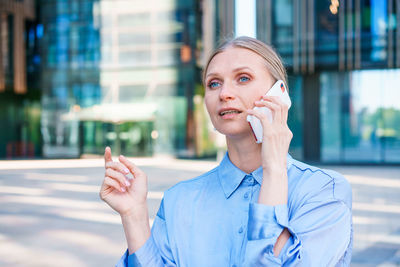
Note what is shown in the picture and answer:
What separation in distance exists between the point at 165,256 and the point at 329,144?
69.5 ft

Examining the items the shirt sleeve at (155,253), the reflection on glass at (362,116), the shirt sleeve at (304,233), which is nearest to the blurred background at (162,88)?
the reflection on glass at (362,116)

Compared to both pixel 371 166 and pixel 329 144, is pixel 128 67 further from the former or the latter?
pixel 371 166

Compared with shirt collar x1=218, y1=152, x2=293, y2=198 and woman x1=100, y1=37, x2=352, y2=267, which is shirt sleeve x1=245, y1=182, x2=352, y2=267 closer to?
woman x1=100, y1=37, x2=352, y2=267

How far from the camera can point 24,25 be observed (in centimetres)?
2767

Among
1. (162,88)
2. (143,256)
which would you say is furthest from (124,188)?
(162,88)

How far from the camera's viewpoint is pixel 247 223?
1379 mm

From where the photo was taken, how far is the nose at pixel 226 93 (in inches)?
58.8

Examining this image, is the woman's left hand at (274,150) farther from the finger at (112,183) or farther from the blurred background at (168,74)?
the blurred background at (168,74)

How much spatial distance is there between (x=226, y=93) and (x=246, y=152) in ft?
0.79

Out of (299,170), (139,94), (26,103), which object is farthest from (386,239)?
(26,103)

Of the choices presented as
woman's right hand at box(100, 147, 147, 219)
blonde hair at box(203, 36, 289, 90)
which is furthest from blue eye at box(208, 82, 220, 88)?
woman's right hand at box(100, 147, 147, 219)

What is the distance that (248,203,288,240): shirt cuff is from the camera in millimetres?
1249

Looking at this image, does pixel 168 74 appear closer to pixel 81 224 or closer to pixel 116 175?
pixel 81 224

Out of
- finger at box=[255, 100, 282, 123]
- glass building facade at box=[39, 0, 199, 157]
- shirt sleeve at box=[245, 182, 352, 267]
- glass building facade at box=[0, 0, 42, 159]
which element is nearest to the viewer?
shirt sleeve at box=[245, 182, 352, 267]
